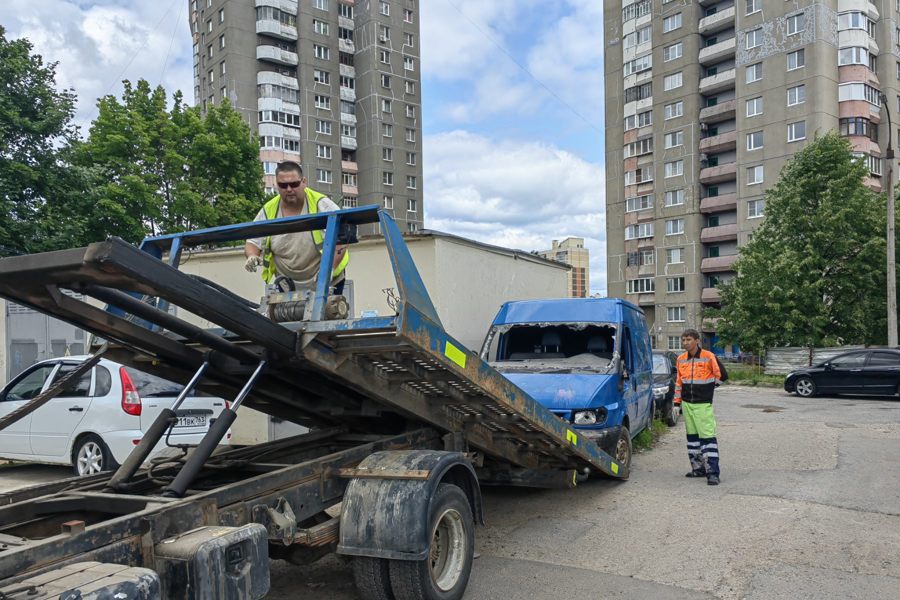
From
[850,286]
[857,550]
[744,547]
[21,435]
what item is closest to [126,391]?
[21,435]

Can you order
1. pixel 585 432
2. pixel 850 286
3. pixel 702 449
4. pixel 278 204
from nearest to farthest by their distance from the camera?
pixel 278 204 → pixel 585 432 → pixel 702 449 → pixel 850 286

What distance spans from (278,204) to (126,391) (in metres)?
4.80

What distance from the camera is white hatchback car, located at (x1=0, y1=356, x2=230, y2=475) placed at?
820 cm

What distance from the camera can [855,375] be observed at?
19031 millimetres

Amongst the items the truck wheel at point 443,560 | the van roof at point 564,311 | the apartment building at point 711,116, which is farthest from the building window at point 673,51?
the truck wheel at point 443,560

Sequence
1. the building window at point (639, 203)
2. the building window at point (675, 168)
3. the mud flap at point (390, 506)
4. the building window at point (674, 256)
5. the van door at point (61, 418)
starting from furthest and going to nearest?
the building window at point (639, 203)
the building window at point (675, 168)
the building window at point (674, 256)
the van door at point (61, 418)
the mud flap at point (390, 506)

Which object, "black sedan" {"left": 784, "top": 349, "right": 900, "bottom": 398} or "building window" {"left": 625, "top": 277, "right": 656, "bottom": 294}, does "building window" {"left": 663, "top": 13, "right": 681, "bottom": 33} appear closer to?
"building window" {"left": 625, "top": 277, "right": 656, "bottom": 294}

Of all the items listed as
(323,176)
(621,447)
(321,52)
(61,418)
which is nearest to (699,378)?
(621,447)

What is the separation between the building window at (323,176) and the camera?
6219cm

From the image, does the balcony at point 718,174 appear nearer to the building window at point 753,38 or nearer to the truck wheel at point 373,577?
the building window at point 753,38

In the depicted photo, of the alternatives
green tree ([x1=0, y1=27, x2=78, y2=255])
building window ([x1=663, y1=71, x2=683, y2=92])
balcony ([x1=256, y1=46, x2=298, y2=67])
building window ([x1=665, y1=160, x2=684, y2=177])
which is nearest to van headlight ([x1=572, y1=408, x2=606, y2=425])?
green tree ([x1=0, y1=27, x2=78, y2=255])

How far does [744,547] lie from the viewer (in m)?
5.54

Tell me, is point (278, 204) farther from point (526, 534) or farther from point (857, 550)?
point (857, 550)

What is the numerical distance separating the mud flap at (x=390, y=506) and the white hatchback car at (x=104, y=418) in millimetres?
4743
